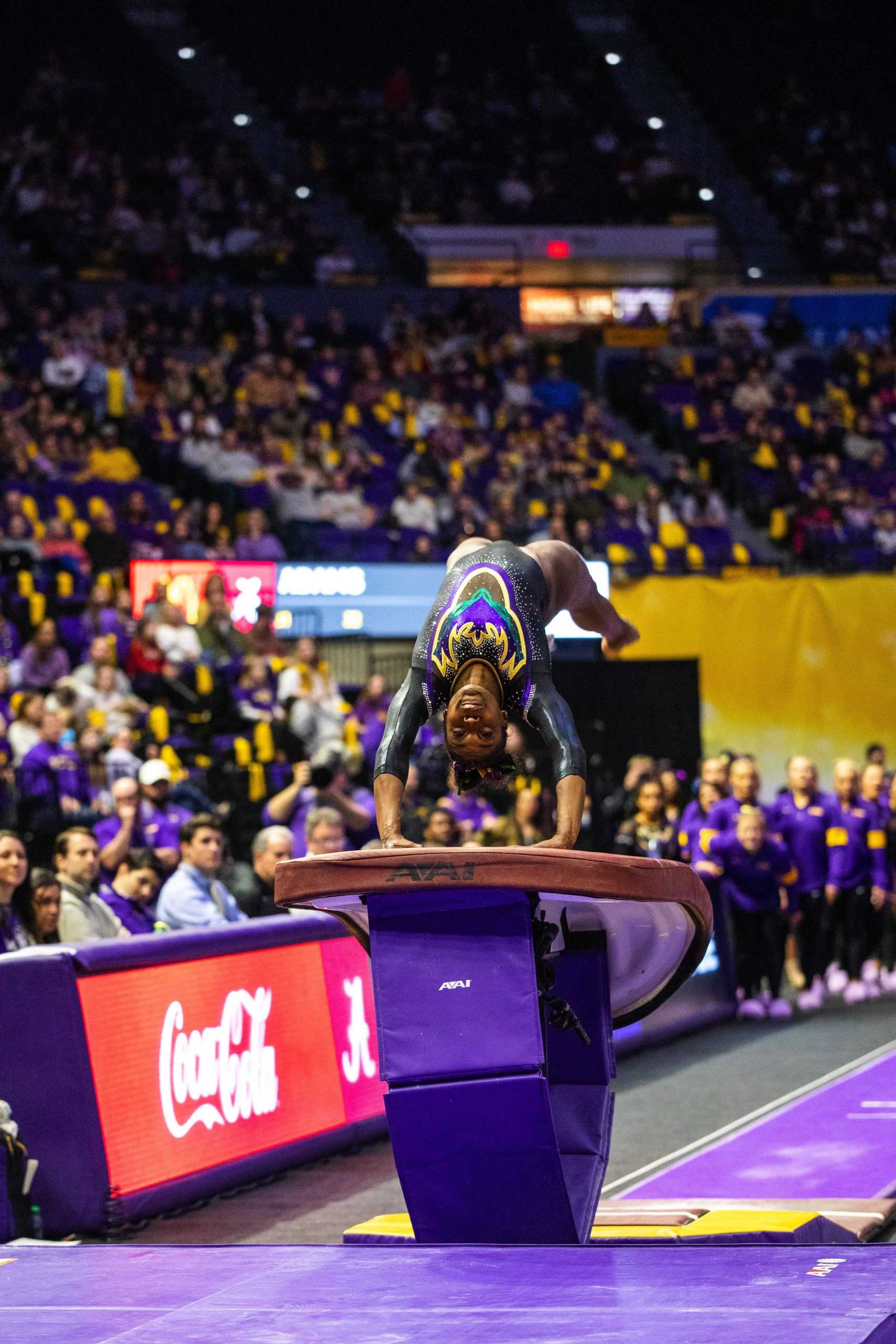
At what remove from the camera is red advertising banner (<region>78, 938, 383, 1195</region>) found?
6.12 m

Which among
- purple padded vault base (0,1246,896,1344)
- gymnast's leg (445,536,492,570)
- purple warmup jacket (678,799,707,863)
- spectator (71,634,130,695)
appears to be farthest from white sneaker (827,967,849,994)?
purple padded vault base (0,1246,896,1344)

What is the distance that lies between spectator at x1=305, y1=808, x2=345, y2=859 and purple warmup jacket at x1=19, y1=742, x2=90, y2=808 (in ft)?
9.12

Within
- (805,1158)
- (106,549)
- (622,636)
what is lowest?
(805,1158)

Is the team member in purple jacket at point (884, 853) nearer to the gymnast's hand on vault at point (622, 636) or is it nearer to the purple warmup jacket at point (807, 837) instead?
the purple warmup jacket at point (807, 837)

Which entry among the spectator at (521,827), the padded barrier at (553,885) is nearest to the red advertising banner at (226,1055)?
the padded barrier at (553,885)

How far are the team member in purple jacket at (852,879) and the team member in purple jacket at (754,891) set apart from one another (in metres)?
0.50

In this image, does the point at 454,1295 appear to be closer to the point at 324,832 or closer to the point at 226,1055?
the point at 226,1055

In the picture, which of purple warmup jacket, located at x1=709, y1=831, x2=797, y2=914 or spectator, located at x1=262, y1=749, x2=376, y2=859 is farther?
purple warmup jacket, located at x1=709, y1=831, x2=797, y2=914

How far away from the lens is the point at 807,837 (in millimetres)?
11875

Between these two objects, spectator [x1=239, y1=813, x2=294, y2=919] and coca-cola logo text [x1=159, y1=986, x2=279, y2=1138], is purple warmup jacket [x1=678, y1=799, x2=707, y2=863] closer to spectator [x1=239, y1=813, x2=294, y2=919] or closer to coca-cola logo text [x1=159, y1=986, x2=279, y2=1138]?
spectator [x1=239, y1=813, x2=294, y2=919]

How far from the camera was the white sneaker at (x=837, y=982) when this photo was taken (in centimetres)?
1224

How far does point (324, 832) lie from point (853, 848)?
531 cm

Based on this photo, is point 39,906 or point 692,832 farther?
point 692,832

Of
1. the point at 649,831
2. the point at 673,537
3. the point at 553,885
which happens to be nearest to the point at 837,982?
the point at 649,831
